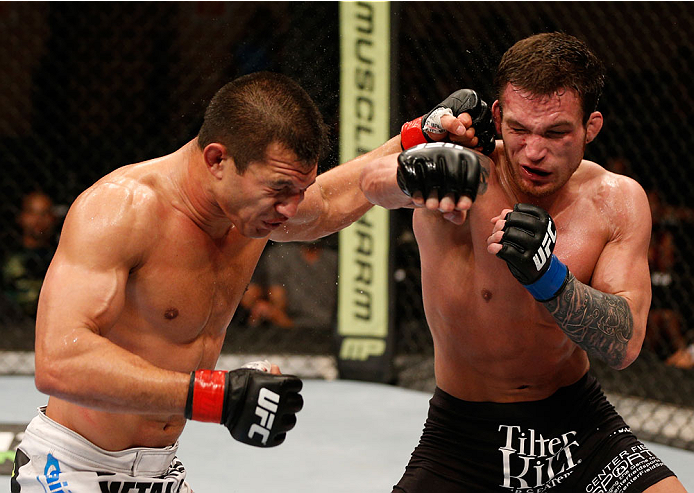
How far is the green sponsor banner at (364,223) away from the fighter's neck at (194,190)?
7.39ft

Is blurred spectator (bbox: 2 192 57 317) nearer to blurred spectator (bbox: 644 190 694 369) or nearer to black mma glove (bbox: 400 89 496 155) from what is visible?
blurred spectator (bbox: 644 190 694 369)

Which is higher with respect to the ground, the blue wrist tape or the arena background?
the arena background

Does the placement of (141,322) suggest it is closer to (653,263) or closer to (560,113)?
(560,113)

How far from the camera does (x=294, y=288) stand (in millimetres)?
4777

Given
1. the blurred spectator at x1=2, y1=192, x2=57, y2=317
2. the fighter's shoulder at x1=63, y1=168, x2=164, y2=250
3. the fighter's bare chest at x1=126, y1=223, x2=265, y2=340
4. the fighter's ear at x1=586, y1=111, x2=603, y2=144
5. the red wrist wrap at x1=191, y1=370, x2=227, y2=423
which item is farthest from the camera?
the blurred spectator at x1=2, y1=192, x2=57, y2=317

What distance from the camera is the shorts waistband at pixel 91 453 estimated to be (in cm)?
160

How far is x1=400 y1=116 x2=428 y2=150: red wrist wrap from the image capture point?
1.92 m

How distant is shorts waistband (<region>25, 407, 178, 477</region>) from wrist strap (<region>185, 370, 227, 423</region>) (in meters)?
0.30

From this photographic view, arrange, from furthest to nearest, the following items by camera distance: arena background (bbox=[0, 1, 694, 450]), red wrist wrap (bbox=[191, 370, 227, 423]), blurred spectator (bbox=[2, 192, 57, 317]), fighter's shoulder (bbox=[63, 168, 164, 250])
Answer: blurred spectator (bbox=[2, 192, 57, 317]) → arena background (bbox=[0, 1, 694, 450]) → fighter's shoulder (bbox=[63, 168, 164, 250]) → red wrist wrap (bbox=[191, 370, 227, 423])

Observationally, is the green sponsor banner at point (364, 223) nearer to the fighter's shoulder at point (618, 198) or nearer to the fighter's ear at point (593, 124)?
the fighter's shoulder at point (618, 198)

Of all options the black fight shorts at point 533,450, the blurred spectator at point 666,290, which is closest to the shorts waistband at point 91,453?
the black fight shorts at point 533,450

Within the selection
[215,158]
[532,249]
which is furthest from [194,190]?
[532,249]

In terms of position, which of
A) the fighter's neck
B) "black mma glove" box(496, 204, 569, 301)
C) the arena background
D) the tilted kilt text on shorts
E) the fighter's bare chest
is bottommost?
the tilted kilt text on shorts

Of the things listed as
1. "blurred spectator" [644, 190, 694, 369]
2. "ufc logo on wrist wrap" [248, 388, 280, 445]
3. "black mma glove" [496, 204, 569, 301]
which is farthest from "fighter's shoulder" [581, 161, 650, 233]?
"blurred spectator" [644, 190, 694, 369]
